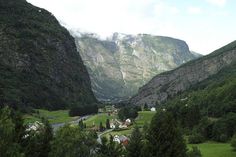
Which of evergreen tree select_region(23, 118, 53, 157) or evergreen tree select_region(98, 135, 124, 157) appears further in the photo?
evergreen tree select_region(98, 135, 124, 157)

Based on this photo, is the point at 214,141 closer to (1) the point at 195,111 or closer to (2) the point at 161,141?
(1) the point at 195,111

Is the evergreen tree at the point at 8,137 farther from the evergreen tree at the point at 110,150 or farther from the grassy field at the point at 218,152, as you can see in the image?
the grassy field at the point at 218,152

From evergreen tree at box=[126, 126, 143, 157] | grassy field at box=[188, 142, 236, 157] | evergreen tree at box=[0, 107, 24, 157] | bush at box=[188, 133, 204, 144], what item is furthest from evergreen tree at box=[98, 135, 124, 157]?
bush at box=[188, 133, 204, 144]

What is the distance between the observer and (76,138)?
68.9 metres

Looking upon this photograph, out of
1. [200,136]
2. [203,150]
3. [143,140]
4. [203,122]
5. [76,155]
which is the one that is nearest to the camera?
[76,155]

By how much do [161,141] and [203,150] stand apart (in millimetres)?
63228

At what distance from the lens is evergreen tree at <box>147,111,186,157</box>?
6769cm

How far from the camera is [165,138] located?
68.4 m

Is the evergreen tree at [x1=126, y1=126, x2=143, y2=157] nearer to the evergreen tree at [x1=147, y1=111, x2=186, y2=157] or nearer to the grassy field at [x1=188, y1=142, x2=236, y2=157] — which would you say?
the evergreen tree at [x1=147, y1=111, x2=186, y2=157]

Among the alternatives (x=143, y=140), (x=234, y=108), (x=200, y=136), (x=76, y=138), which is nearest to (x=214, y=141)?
(x=200, y=136)

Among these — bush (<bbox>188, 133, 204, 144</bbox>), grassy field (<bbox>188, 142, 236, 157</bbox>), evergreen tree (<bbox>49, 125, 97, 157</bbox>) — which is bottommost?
→ grassy field (<bbox>188, 142, 236, 157</bbox>)

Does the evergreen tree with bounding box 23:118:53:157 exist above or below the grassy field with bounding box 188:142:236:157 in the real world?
above

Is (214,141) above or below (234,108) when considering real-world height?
below

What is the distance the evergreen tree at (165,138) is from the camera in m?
67.7
